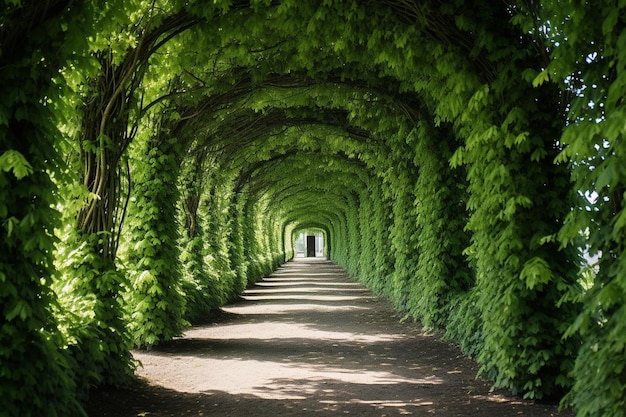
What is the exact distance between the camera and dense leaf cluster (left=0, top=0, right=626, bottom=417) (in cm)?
391

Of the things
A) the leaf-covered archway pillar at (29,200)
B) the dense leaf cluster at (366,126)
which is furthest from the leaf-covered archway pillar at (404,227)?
the leaf-covered archway pillar at (29,200)

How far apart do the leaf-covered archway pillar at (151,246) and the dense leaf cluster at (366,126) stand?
0.04 meters

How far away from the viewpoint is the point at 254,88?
33.8 ft

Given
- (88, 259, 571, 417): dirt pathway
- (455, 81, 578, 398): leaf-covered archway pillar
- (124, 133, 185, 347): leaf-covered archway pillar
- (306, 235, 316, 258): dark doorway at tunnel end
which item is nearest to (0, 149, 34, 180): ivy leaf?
(88, 259, 571, 417): dirt pathway

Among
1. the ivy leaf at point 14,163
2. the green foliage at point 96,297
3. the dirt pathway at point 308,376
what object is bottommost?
the dirt pathway at point 308,376

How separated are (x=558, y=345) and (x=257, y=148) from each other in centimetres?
1189

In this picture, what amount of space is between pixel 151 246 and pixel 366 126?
541cm

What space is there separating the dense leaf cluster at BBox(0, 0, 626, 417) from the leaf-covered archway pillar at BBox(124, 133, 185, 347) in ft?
0.12

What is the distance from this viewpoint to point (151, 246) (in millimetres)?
8938

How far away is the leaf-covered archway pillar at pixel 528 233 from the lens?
18.8 feet

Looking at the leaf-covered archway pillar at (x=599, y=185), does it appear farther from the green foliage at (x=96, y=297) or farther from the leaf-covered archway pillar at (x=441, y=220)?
the leaf-covered archway pillar at (x=441, y=220)

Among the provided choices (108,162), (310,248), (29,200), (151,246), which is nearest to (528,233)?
(29,200)

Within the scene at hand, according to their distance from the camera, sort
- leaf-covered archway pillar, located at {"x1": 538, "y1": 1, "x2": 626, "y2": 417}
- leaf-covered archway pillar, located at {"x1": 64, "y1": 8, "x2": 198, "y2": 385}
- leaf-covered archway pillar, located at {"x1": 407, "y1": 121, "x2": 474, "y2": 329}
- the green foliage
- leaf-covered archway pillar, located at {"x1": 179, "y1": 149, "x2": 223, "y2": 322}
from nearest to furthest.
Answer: leaf-covered archway pillar, located at {"x1": 538, "y1": 1, "x2": 626, "y2": 417}, the green foliage, leaf-covered archway pillar, located at {"x1": 64, "y1": 8, "x2": 198, "y2": 385}, leaf-covered archway pillar, located at {"x1": 407, "y1": 121, "x2": 474, "y2": 329}, leaf-covered archway pillar, located at {"x1": 179, "y1": 149, "x2": 223, "y2": 322}

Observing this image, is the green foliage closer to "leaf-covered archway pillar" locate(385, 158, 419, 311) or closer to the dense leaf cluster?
the dense leaf cluster
